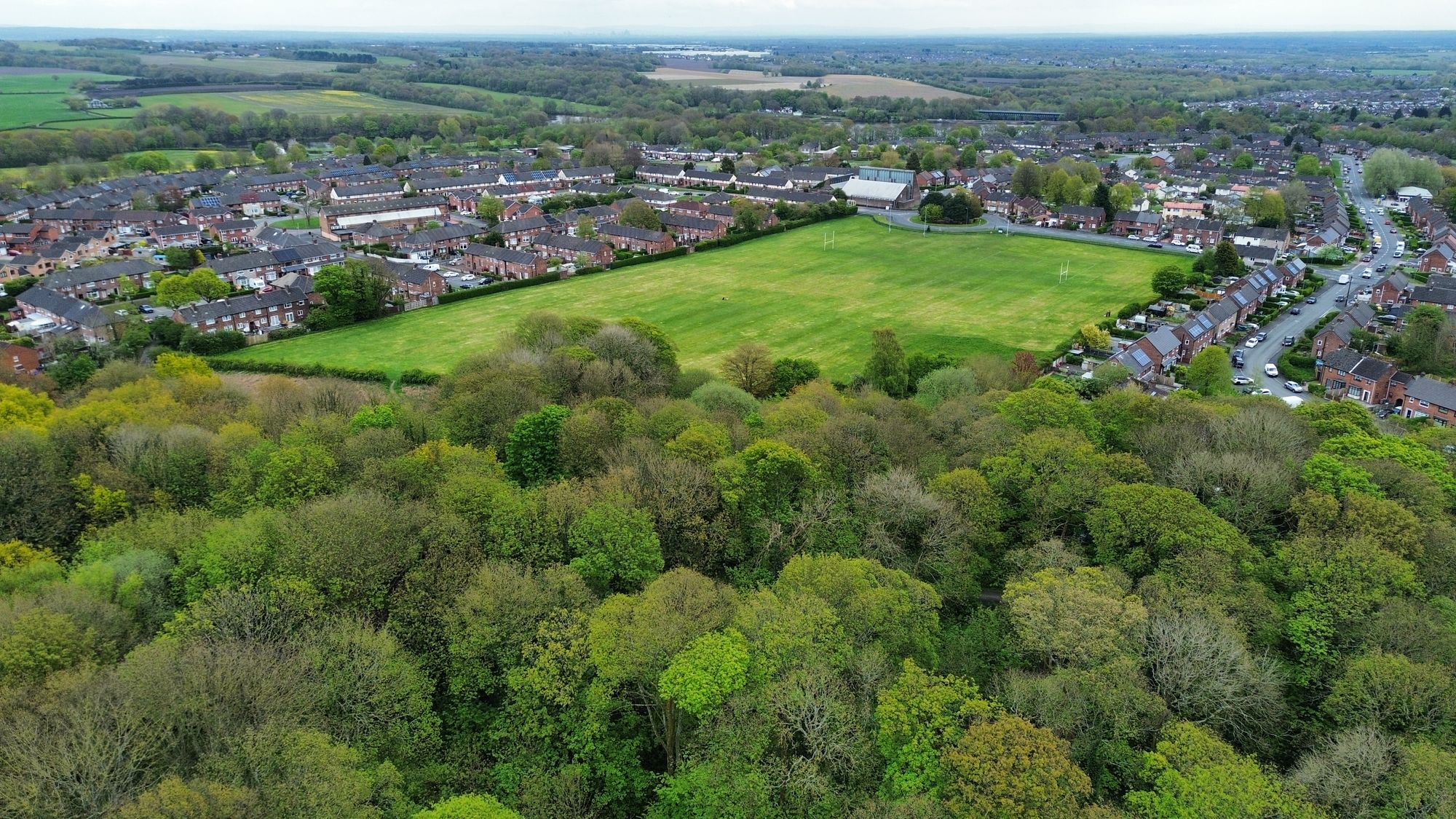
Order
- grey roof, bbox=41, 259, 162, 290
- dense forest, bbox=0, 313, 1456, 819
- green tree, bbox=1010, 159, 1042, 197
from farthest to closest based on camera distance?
1. green tree, bbox=1010, 159, 1042, 197
2. grey roof, bbox=41, 259, 162, 290
3. dense forest, bbox=0, 313, 1456, 819

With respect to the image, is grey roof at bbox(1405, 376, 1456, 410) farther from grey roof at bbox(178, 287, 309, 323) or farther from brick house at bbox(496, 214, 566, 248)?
grey roof at bbox(178, 287, 309, 323)

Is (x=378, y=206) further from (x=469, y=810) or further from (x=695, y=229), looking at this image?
(x=469, y=810)

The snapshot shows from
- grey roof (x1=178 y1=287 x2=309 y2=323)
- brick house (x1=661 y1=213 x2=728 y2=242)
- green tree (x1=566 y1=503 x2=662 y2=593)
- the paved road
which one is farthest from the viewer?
brick house (x1=661 y1=213 x2=728 y2=242)

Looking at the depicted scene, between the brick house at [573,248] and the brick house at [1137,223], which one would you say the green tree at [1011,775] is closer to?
the brick house at [573,248]

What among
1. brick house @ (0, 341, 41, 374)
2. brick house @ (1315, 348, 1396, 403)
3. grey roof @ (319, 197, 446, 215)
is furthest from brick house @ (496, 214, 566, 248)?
brick house @ (1315, 348, 1396, 403)

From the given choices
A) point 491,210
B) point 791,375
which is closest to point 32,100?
point 491,210

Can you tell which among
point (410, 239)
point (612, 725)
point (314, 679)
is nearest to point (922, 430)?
point (612, 725)
